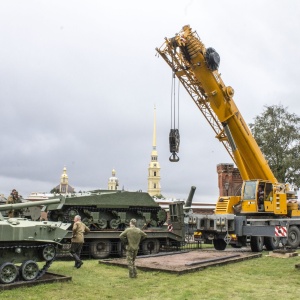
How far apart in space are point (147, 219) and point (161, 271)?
6071mm

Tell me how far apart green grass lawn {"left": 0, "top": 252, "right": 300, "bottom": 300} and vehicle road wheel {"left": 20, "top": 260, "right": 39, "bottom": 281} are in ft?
1.79

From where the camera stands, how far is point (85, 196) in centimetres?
1602

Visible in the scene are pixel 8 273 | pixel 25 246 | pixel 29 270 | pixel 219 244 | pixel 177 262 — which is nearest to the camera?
pixel 8 273

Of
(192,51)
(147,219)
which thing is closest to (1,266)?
(147,219)

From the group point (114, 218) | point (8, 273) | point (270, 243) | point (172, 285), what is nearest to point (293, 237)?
point (270, 243)

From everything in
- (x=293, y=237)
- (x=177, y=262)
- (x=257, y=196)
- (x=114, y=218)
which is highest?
(x=257, y=196)

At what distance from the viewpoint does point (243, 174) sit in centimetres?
1844

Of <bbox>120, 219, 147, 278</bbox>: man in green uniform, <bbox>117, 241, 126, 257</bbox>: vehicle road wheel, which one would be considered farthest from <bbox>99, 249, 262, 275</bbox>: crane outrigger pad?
<bbox>117, 241, 126, 257</bbox>: vehicle road wheel

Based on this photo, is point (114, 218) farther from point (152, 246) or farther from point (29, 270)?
point (29, 270)

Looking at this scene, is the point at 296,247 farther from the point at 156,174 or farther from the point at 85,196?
the point at 156,174

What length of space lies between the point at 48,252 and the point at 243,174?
1031 cm

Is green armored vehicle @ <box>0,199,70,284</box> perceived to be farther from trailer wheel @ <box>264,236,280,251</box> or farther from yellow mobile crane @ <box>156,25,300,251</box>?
trailer wheel @ <box>264,236,280,251</box>

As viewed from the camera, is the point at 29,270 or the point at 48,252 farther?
the point at 48,252

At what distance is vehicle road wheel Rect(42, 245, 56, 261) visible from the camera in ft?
34.0
